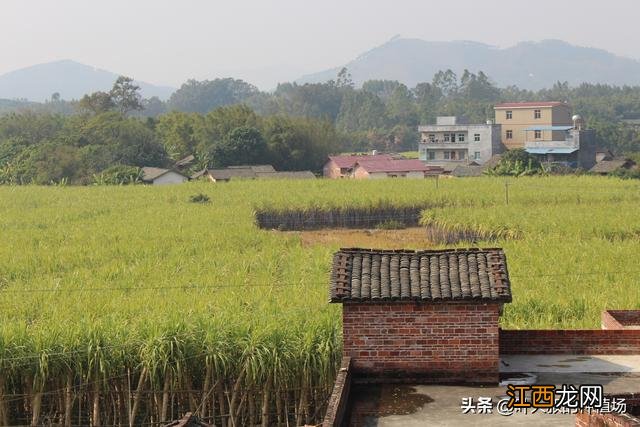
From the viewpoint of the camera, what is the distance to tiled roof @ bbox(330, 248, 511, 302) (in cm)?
970

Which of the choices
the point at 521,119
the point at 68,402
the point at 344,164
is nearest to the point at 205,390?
the point at 68,402

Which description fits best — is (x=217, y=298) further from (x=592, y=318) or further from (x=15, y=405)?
(x=592, y=318)

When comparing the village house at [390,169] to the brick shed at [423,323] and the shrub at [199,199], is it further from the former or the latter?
the brick shed at [423,323]

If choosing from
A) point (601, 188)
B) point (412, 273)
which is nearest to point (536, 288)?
point (412, 273)

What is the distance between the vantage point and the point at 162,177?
6084 centimetres

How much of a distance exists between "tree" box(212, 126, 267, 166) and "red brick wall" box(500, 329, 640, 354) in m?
56.9

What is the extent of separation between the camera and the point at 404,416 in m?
9.02

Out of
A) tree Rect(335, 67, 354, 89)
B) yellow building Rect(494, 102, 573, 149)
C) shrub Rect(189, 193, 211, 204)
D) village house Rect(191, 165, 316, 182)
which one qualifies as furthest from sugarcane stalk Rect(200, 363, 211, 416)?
tree Rect(335, 67, 354, 89)

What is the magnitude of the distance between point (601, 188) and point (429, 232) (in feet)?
45.1

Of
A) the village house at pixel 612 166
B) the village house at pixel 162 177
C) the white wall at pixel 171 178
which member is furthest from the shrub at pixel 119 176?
the village house at pixel 612 166

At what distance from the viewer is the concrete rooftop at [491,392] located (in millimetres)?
8906

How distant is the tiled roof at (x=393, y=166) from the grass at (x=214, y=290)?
2349 centimetres

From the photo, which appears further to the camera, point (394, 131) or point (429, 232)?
point (394, 131)

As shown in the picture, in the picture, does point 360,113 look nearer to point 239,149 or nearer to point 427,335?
point 239,149
